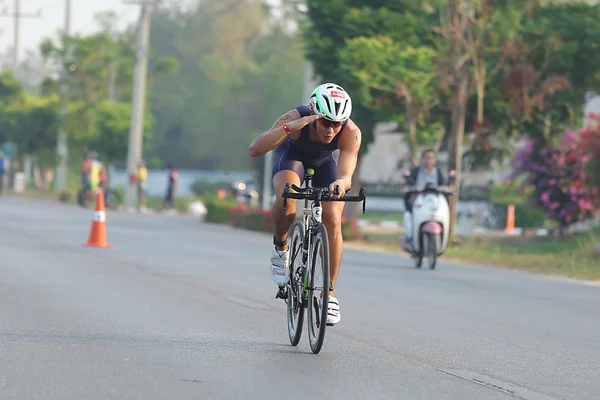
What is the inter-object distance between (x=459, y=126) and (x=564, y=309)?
48.7ft

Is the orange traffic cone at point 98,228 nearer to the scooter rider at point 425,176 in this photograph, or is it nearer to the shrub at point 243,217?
the scooter rider at point 425,176

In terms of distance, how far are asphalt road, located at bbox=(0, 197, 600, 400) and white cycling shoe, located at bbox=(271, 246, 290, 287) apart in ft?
1.43

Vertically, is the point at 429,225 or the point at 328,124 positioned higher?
the point at 328,124

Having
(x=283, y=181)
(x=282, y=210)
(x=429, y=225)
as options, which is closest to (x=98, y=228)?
(x=429, y=225)

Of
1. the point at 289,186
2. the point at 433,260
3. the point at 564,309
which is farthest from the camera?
the point at 433,260

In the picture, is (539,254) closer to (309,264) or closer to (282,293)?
(282,293)

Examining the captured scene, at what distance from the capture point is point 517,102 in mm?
29062

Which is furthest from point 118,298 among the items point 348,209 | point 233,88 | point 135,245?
point 233,88

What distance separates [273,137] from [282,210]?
662mm

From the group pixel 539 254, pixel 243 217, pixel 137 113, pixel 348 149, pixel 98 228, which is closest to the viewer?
pixel 348 149

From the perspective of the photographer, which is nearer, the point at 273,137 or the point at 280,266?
the point at 273,137

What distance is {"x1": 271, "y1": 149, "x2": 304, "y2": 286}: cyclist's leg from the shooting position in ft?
32.1

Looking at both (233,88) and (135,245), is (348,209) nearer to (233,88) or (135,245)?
(135,245)

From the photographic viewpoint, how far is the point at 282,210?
32.4 feet
